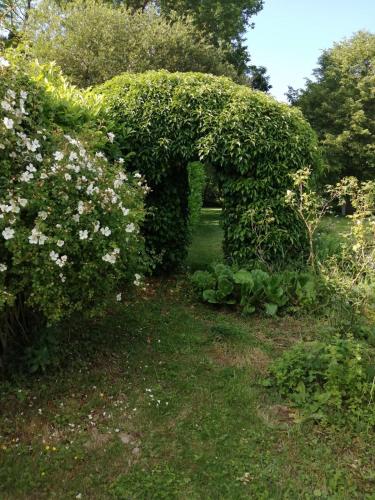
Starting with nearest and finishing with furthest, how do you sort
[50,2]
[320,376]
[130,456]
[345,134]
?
1. [130,456]
2. [320,376]
3. [50,2]
4. [345,134]

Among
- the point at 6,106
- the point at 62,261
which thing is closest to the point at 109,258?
the point at 62,261

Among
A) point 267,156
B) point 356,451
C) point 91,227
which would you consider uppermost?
point 267,156

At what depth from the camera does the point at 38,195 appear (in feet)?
10.0

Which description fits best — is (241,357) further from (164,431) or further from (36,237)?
(36,237)

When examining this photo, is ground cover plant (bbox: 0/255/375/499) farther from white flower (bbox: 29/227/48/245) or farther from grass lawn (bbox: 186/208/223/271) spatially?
grass lawn (bbox: 186/208/223/271)

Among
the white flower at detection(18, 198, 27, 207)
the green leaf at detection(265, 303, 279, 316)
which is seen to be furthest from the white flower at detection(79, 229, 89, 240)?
the green leaf at detection(265, 303, 279, 316)

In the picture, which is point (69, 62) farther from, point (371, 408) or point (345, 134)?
point (345, 134)

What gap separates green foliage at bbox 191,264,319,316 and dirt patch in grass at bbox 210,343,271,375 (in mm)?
963

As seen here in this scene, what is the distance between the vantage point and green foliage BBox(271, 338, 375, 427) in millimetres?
3293

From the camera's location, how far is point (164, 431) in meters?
3.19

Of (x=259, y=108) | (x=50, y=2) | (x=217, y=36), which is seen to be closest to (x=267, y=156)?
(x=259, y=108)

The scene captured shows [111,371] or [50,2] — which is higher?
[50,2]

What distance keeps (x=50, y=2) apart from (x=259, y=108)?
11681 millimetres

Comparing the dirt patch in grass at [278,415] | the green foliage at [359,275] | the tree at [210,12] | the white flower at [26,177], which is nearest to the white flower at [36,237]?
the white flower at [26,177]
